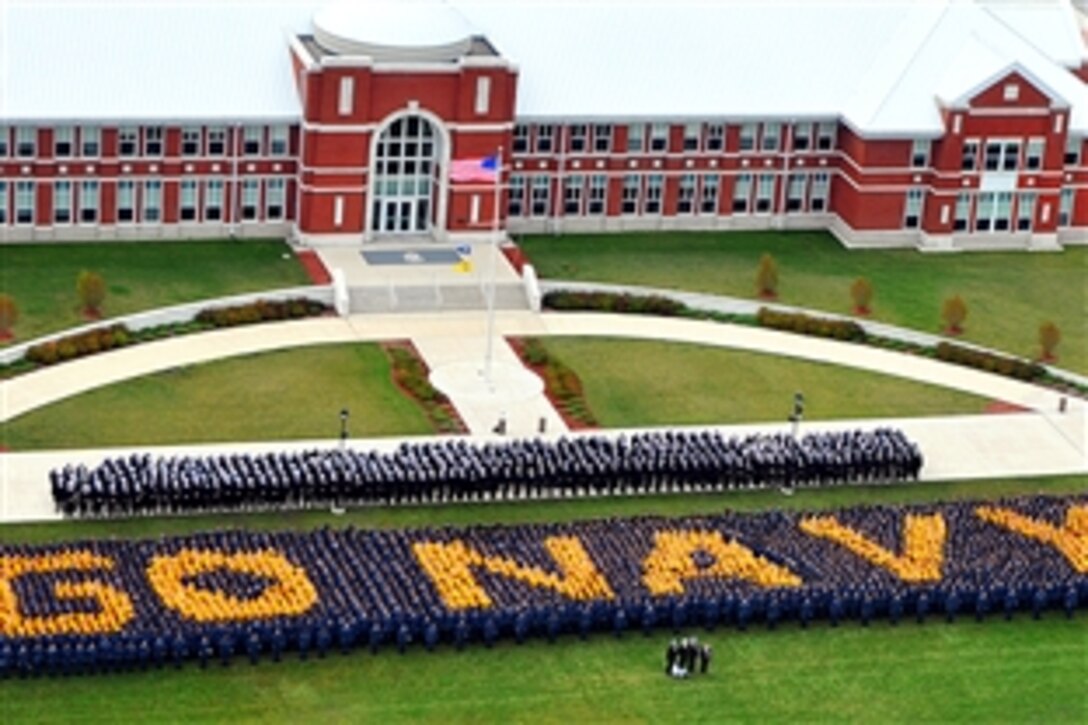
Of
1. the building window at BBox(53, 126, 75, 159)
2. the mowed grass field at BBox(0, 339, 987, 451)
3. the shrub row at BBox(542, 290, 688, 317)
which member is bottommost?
the mowed grass field at BBox(0, 339, 987, 451)

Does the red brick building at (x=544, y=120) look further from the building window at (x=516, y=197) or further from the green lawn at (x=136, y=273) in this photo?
the green lawn at (x=136, y=273)

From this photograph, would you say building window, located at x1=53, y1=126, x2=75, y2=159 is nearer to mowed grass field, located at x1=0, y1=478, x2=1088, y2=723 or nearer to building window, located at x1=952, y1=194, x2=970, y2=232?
mowed grass field, located at x1=0, y1=478, x2=1088, y2=723

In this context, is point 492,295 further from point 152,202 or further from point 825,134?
point 825,134

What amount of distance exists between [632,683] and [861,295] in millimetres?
33740

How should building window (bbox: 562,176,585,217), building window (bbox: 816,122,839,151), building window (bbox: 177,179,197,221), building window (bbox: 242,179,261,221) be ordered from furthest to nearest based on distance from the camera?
building window (bbox: 816,122,839,151), building window (bbox: 562,176,585,217), building window (bbox: 242,179,261,221), building window (bbox: 177,179,197,221)

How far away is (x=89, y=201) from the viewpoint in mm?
97438

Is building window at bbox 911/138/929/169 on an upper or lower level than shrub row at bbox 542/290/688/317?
upper

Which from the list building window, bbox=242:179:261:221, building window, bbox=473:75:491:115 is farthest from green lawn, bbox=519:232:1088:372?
building window, bbox=242:179:261:221

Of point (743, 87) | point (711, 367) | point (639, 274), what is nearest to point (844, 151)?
point (743, 87)

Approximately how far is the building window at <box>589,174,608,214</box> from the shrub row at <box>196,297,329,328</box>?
15.3m

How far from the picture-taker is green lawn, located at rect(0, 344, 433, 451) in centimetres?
8006

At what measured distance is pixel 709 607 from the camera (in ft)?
227

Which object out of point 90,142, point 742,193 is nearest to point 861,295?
point 742,193

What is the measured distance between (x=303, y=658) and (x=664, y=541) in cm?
1224
